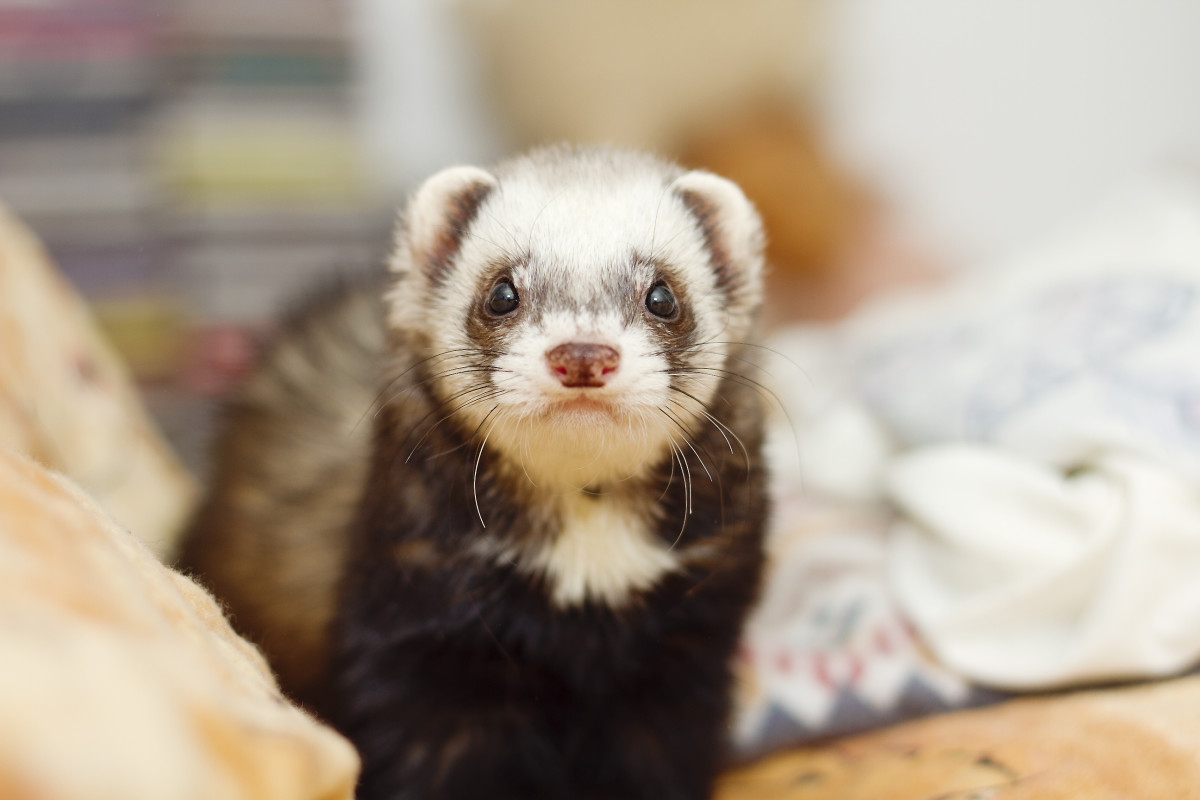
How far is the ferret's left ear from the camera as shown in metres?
0.98

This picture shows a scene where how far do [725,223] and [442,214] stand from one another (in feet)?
0.92

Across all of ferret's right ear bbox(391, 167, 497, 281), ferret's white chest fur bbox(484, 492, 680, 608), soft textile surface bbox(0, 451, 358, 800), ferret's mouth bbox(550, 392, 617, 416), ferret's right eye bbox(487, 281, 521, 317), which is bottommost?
ferret's white chest fur bbox(484, 492, 680, 608)

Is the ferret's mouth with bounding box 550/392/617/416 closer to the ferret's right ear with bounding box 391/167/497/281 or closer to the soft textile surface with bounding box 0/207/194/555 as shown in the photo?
the ferret's right ear with bounding box 391/167/497/281

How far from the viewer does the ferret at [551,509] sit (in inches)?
34.8

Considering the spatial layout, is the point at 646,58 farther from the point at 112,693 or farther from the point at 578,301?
the point at 112,693

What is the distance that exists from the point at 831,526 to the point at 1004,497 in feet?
0.93

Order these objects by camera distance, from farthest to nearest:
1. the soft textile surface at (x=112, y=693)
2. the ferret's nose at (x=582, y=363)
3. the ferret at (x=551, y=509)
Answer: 1. the ferret at (x=551, y=509)
2. the ferret's nose at (x=582, y=363)
3. the soft textile surface at (x=112, y=693)

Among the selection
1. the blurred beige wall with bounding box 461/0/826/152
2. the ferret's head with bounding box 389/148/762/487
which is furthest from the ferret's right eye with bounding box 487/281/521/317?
the blurred beige wall with bounding box 461/0/826/152

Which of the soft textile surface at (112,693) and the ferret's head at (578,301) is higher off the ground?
the ferret's head at (578,301)

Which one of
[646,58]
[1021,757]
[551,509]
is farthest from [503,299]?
[646,58]

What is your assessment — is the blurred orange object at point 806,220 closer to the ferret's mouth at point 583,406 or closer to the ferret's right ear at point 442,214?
the ferret's right ear at point 442,214

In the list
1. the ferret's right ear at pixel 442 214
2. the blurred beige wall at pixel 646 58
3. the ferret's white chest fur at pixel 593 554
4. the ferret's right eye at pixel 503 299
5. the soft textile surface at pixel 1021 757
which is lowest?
the soft textile surface at pixel 1021 757

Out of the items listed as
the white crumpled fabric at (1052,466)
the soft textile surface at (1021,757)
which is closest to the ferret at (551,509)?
the soft textile surface at (1021,757)

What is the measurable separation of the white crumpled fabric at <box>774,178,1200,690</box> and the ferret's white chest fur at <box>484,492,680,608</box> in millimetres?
403
